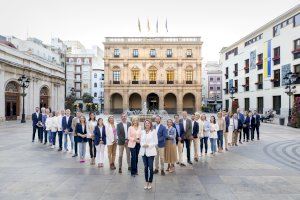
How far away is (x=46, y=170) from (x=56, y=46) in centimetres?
6444

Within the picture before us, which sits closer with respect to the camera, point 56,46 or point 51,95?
point 51,95

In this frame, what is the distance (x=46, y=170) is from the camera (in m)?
8.53

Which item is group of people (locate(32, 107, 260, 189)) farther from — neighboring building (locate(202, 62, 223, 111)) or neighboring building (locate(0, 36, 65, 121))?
neighboring building (locate(202, 62, 223, 111))

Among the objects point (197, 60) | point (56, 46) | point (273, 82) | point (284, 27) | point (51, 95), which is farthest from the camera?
point (56, 46)

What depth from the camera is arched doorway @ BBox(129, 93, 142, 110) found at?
175ft

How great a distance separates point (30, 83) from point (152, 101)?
25.1 meters

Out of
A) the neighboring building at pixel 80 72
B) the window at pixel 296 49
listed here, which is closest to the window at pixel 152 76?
the window at pixel 296 49

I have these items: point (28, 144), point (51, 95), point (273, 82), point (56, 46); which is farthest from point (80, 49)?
point (28, 144)

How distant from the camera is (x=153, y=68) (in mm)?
51812

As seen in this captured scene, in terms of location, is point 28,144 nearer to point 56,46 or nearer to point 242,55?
point 242,55

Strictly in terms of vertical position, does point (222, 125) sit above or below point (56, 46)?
below

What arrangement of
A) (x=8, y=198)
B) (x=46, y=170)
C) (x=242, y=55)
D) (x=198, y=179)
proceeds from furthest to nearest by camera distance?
1. (x=242, y=55)
2. (x=46, y=170)
3. (x=198, y=179)
4. (x=8, y=198)

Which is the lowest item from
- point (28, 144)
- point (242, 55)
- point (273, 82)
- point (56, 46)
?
point (28, 144)

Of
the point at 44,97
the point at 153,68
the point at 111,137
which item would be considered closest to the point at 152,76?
the point at 153,68
